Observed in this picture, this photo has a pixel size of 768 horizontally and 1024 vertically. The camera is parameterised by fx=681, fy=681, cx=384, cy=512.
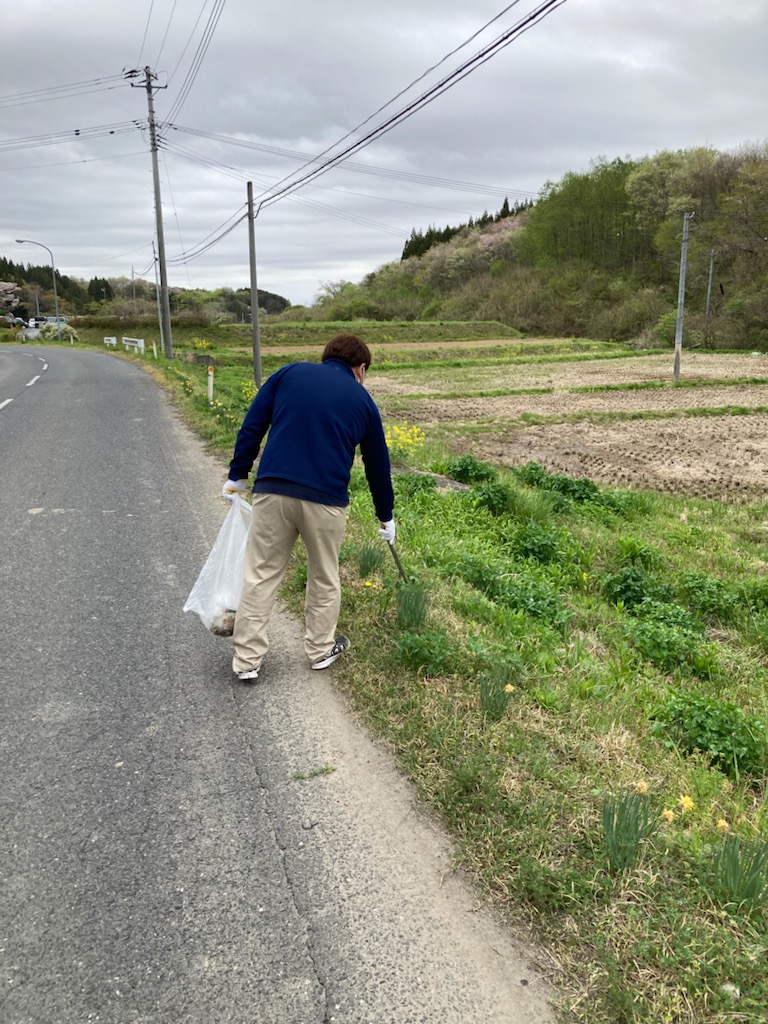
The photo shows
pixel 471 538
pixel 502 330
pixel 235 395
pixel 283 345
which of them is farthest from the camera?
pixel 502 330

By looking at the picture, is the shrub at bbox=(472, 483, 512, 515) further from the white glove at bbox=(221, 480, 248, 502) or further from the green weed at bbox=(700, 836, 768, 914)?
the green weed at bbox=(700, 836, 768, 914)

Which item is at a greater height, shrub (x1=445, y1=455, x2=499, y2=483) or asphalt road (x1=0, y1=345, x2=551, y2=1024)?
shrub (x1=445, y1=455, x2=499, y2=483)

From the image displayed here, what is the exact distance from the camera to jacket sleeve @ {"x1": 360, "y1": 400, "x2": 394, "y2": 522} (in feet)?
12.1

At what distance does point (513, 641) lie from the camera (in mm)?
4180

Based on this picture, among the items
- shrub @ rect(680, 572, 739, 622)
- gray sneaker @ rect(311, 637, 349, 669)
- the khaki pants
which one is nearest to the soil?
shrub @ rect(680, 572, 739, 622)

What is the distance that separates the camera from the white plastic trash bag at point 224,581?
3900mm

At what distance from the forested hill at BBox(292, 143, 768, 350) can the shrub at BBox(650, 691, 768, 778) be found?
46.9 meters

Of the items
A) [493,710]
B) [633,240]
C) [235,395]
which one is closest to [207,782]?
[493,710]

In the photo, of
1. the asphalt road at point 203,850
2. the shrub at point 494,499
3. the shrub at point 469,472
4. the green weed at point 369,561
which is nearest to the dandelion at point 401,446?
the shrub at point 469,472

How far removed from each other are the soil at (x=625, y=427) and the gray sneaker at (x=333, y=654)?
7103mm

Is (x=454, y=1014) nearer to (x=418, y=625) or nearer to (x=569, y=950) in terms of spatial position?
(x=569, y=950)

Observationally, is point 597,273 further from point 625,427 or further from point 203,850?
point 203,850

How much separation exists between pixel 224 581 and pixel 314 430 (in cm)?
112

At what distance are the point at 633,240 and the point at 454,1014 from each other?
72879mm
